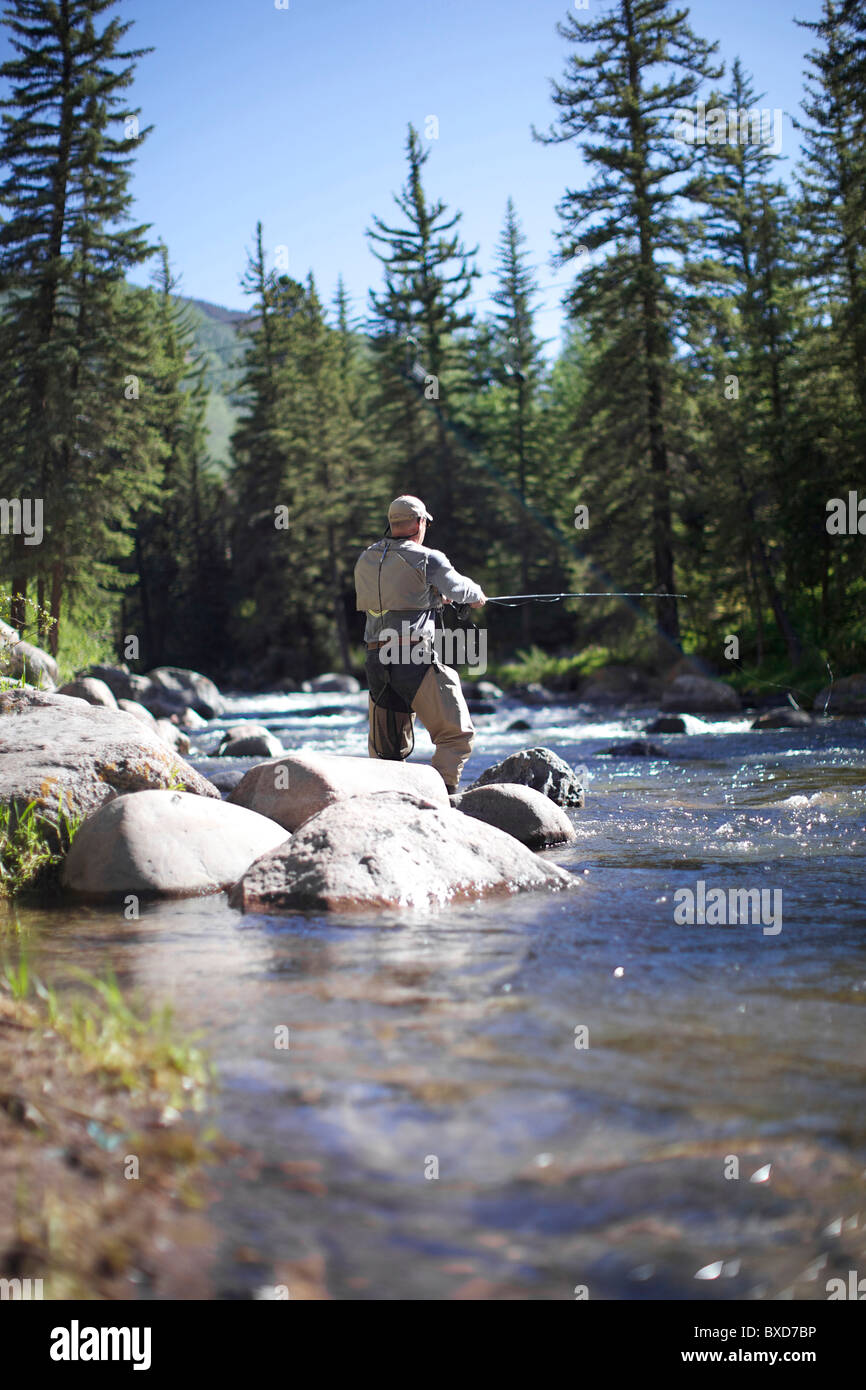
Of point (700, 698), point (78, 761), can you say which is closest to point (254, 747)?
point (78, 761)

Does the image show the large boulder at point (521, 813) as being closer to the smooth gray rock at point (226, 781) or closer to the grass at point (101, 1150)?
the smooth gray rock at point (226, 781)

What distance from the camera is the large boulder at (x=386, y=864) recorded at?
17.5 ft

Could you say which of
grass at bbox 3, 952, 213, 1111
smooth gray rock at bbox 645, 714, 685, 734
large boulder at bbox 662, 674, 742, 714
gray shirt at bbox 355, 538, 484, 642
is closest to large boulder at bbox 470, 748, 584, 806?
gray shirt at bbox 355, 538, 484, 642

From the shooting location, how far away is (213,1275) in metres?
2.31

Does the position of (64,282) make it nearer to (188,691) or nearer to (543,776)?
(188,691)

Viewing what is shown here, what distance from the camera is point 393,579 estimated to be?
7547mm

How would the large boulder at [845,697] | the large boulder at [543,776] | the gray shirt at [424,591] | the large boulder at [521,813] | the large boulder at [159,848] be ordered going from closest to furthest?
the large boulder at [159,848] → the large boulder at [521,813] → the gray shirt at [424,591] → the large boulder at [543,776] → the large boulder at [845,697]

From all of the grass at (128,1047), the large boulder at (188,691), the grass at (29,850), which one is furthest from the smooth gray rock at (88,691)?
the grass at (128,1047)

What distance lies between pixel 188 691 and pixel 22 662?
14745mm

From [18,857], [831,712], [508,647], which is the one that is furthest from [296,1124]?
[508,647]

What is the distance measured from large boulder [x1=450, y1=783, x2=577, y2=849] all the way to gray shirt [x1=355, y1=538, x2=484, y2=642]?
124 cm

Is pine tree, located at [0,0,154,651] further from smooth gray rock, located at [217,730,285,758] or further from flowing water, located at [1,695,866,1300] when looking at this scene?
flowing water, located at [1,695,866,1300]

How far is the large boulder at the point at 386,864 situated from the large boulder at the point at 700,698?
14527 mm

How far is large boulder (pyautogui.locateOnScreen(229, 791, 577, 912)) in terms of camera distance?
534cm
